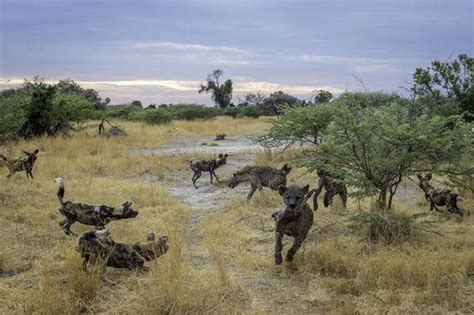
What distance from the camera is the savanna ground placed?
5699mm

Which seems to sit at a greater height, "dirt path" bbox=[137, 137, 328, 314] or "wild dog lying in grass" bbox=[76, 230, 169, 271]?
"wild dog lying in grass" bbox=[76, 230, 169, 271]

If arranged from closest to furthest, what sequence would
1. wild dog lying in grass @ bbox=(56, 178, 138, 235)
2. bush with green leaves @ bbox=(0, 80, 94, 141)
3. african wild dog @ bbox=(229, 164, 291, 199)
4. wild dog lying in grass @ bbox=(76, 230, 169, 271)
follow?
wild dog lying in grass @ bbox=(76, 230, 169, 271) → wild dog lying in grass @ bbox=(56, 178, 138, 235) → african wild dog @ bbox=(229, 164, 291, 199) → bush with green leaves @ bbox=(0, 80, 94, 141)

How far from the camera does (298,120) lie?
49.0 ft

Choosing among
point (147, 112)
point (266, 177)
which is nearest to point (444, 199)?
point (266, 177)

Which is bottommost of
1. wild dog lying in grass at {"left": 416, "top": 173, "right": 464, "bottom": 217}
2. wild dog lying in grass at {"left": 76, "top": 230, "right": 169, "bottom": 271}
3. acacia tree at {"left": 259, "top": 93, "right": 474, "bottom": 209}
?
wild dog lying in grass at {"left": 76, "top": 230, "right": 169, "bottom": 271}

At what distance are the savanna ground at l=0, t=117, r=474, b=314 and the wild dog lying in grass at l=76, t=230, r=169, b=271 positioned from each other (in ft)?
0.48

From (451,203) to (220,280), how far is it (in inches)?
218

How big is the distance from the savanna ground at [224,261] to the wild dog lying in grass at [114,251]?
147 millimetres

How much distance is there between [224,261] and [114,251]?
5.14 ft

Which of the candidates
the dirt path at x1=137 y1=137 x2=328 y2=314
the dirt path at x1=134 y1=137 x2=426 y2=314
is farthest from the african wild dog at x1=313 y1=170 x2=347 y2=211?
the dirt path at x1=137 y1=137 x2=328 y2=314

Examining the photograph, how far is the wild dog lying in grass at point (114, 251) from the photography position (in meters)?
6.41

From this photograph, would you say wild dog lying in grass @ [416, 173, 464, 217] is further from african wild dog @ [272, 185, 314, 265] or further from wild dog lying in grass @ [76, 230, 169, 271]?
wild dog lying in grass @ [76, 230, 169, 271]

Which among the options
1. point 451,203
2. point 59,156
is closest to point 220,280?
point 451,203

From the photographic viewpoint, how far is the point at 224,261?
24.6 feet
